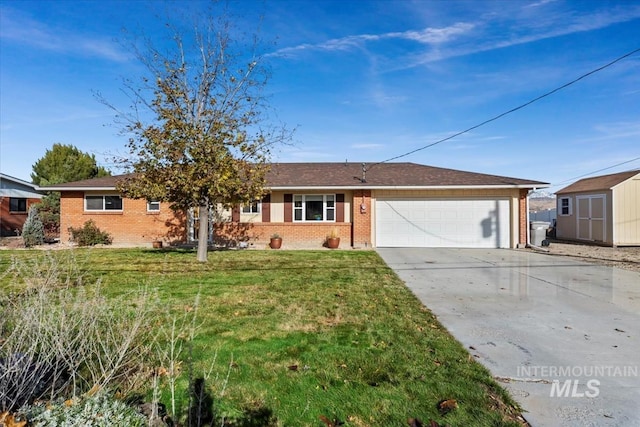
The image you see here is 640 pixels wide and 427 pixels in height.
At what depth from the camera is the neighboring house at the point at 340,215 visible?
16344 millimetres

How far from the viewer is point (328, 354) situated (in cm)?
411

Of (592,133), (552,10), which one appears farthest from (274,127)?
(592,133)

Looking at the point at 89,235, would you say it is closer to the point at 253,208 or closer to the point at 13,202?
the point at 253,208

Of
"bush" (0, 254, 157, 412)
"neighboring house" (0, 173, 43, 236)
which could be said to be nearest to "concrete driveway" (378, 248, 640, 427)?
"bush" (0, 254, 157, 412)

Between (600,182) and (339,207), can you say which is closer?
(339,207)

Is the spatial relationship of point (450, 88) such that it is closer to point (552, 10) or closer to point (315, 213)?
point (552, 10)

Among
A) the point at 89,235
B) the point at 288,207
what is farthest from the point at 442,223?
the point at 89,235

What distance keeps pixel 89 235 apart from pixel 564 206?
23991mm

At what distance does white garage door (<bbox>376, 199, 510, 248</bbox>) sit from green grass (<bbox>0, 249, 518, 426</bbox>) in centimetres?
825

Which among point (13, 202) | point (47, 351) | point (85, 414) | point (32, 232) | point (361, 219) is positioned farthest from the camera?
point (13, 202)

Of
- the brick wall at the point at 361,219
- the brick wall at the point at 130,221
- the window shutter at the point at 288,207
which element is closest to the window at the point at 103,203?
the brick wall at the point at 130,221

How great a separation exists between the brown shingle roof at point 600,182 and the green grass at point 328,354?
14834mm

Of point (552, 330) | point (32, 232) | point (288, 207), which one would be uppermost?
point (288, 207)

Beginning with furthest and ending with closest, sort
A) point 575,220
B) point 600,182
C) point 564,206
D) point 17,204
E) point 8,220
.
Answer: point 17,204 → point 8,220 → point 564,206 → point 575,220 → point 600,182
